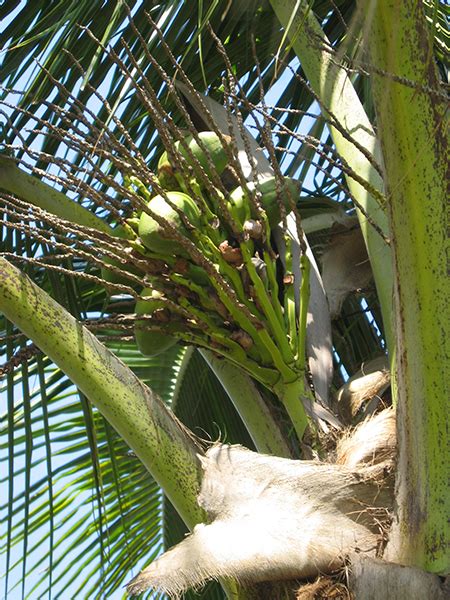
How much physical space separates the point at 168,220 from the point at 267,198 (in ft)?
0.92

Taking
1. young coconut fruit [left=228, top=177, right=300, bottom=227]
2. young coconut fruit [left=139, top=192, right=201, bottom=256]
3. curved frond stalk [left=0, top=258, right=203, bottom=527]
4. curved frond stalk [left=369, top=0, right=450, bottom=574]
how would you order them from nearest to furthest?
1. curved frond stalk [left=369, top=0, right=450, bottom=574]
2. curved frond stalk [left=0, top=258, right=203, bottom=527]
3. young coconut fruit [left=139, top=192, right=201, bottom=256]
4. young coconut fruit [left=228, top=177, right=300, bottom=227]

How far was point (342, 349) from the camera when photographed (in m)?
2.68

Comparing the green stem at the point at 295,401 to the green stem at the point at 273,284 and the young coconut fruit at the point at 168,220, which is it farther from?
the young coconut fruit at the point at 168,220

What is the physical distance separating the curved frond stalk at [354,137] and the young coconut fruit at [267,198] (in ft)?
0.44

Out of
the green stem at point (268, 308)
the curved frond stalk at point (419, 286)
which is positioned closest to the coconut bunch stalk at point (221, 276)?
the green stem at point (268, 308)

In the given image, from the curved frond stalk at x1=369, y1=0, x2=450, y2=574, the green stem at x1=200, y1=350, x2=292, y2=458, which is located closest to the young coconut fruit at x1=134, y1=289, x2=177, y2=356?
the green stem at x1=200, y1=350, x2=292, y2=458

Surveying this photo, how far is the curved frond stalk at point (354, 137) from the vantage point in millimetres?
2006

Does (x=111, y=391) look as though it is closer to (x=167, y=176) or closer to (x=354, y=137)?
(x=167, y=176)

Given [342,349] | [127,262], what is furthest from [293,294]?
[342,349]

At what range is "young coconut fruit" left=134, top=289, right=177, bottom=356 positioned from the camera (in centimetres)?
195

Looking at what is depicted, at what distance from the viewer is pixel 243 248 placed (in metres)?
1.86

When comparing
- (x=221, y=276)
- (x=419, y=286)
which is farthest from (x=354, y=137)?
(x=419, y=286)

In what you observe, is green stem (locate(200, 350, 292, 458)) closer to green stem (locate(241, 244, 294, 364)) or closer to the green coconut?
green stem (locate(241, 244, 294, 364))

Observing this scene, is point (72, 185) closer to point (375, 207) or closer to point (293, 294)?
point (293, 294)
